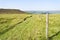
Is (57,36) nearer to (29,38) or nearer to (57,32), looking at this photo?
(57,32)

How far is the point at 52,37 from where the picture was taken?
13.5 meters

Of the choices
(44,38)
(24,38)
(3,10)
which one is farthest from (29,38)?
(3,10)

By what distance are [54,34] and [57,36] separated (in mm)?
680

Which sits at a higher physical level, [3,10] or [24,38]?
[24,38]

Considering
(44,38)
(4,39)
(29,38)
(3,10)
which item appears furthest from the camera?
(3,10)

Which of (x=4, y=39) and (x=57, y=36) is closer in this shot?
(x=57, y=36)

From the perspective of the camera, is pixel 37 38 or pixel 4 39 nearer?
pixel 37 38

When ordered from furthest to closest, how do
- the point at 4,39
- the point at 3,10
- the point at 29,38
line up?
the point at 3,10, the point at 4,39, the point at 29,38

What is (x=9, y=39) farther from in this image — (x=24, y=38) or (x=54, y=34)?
(x=54, y=34)

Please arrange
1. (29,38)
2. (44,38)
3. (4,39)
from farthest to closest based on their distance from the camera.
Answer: (4,39), (29,38), (44,38)

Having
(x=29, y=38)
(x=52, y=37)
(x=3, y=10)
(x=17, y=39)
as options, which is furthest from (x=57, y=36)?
(x=3, y=10)

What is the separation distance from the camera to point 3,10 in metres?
103

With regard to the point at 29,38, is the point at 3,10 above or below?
below

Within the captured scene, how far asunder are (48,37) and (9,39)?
3986 millimetres
